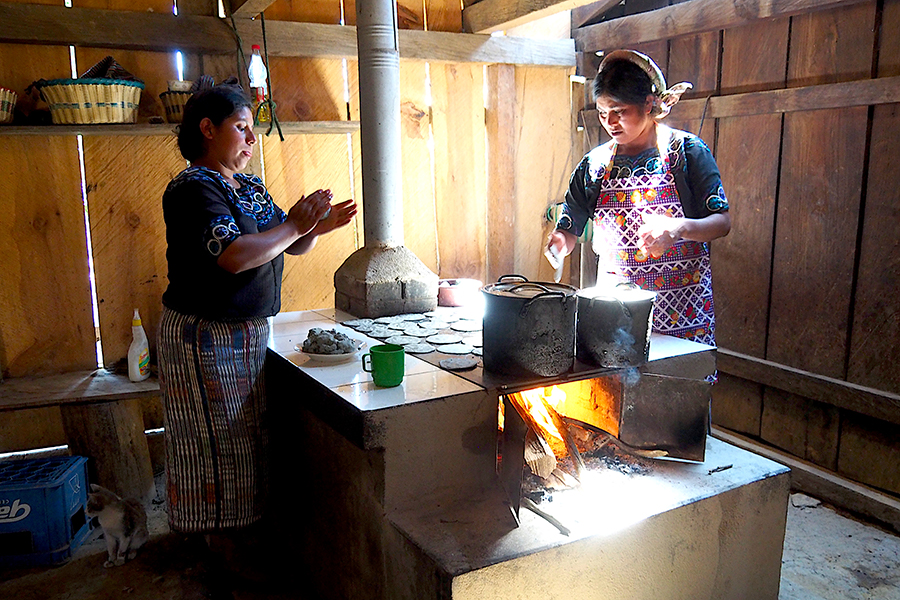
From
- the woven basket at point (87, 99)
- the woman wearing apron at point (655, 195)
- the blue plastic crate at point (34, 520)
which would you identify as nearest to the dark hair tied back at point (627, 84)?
the woman wearing apron at point (655, 195)

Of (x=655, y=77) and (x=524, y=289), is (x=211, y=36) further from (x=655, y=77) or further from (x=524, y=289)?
(x=524, y=289)

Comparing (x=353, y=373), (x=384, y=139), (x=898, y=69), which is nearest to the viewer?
(x=353, y=373)

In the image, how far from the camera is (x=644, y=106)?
2.84 metres

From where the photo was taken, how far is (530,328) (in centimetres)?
227

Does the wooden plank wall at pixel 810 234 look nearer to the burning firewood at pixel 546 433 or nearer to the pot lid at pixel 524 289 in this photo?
the burning firewood at pixel 546 433

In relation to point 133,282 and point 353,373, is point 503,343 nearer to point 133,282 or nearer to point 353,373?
point 353,373

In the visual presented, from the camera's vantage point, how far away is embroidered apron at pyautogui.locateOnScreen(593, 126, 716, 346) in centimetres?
287

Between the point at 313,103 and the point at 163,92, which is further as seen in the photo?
the point at 313,103

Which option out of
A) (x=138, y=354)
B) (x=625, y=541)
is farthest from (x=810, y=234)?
(x=138, y=354)

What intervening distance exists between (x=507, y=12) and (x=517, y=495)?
307 cm

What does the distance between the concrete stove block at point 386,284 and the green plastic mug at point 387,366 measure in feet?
3.45

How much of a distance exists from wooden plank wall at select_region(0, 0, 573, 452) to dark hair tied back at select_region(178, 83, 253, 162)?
57.9 inches

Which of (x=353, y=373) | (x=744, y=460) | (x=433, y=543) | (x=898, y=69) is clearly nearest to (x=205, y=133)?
(x=353, y=373)

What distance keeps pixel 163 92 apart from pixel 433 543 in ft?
9.16
